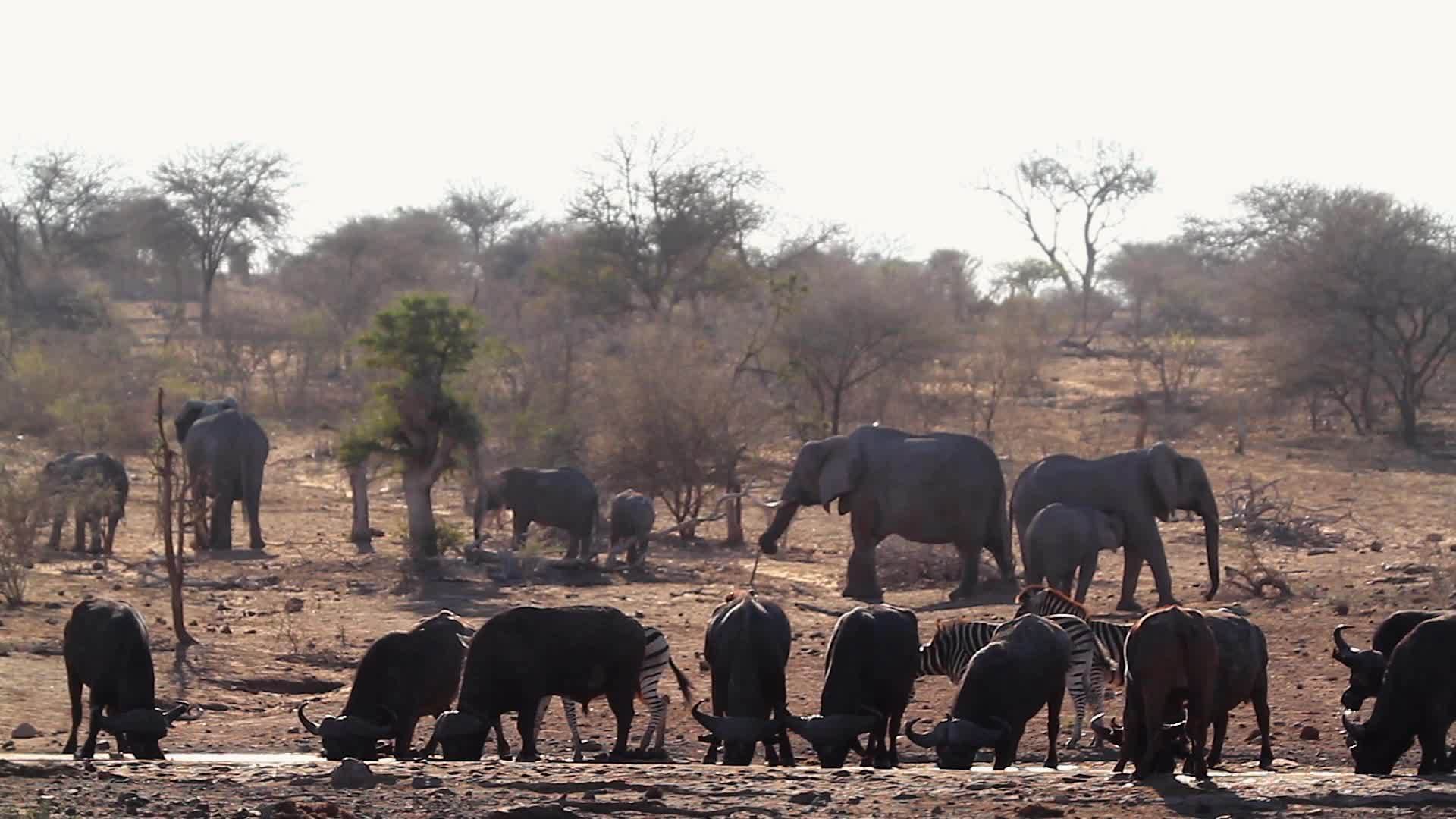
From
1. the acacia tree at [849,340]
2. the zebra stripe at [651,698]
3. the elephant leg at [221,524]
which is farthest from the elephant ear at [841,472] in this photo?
the acacia tree at [849,340]

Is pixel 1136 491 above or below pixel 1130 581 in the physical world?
above

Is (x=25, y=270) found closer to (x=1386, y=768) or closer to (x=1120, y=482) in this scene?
(x=1120, y=482)

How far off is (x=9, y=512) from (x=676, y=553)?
8616 mm

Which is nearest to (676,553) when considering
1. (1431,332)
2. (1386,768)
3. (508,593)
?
(508,593)

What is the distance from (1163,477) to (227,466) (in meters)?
12.2

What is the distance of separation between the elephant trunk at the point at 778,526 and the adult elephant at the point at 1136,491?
316 cm

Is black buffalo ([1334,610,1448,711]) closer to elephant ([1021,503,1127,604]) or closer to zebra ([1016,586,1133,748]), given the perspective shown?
zebra ([1016,586,1133,748])

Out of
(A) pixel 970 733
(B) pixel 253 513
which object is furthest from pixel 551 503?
(A) pixel 970 733

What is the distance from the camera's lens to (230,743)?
13141 millimetres

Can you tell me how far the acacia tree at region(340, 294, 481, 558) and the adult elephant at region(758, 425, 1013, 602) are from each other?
401cm

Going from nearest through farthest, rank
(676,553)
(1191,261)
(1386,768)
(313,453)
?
(1386,768) < (676,553) < (313,453) < (1191,261)

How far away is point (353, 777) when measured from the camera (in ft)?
33.3

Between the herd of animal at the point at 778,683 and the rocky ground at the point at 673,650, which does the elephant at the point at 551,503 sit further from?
the herd of animal at the point at 778,683

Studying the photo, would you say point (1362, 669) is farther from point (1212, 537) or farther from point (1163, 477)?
point (1163, 477)
